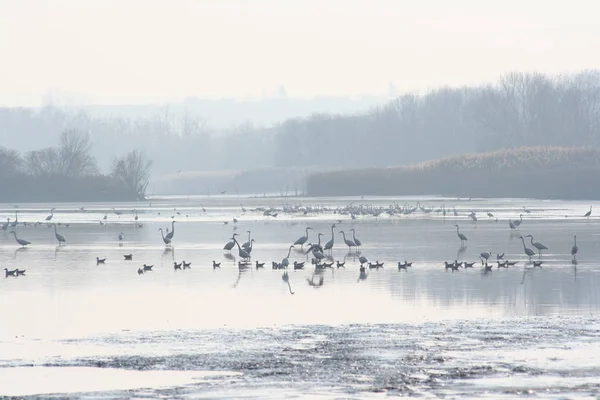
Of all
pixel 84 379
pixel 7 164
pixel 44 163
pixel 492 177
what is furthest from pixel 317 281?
pixel 44 163

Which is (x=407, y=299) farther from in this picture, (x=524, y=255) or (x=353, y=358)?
(x=524, y=255)

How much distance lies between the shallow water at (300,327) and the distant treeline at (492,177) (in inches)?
1411

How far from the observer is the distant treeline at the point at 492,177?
64438 mm

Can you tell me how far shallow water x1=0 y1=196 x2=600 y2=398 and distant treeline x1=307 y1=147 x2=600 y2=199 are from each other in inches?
1411

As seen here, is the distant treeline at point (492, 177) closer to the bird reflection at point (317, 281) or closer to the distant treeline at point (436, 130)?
the distant treeline at point (436, 130)

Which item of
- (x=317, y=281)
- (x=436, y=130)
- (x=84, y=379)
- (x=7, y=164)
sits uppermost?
(x=436, y=130)

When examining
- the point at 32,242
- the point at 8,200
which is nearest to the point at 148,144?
the point at 8,200

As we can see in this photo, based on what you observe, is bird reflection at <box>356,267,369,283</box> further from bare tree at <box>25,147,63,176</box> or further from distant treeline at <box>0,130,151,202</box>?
bare tree at <box>25,147,63,176</box>

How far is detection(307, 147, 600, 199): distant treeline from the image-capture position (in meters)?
64.4

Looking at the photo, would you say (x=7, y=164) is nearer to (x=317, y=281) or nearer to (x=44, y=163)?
(x=44, y=163)

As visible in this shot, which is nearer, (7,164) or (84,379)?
(84,379)

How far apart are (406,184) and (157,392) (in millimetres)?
58475

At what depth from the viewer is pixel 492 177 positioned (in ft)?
222

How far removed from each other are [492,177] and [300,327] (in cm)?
5352
